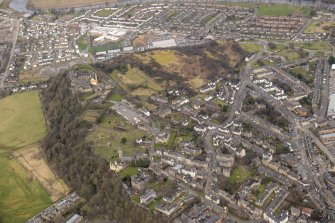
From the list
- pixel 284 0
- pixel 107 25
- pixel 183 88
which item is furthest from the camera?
pixel 284 0

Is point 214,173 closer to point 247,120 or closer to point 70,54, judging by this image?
point 247,120

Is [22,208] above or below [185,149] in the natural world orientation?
below

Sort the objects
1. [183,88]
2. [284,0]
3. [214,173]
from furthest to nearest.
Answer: [284,0], [183,88], [214,173]

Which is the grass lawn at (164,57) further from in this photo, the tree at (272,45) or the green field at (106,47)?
the tree at (272,45)

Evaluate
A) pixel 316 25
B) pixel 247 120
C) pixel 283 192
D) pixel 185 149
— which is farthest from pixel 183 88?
pixel 316 25

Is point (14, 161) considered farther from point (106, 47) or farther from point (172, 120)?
point (106, 47)

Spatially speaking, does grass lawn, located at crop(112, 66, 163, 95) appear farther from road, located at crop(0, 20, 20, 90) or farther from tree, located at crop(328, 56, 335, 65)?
tree, located at crop(328, 56, 335, 65)

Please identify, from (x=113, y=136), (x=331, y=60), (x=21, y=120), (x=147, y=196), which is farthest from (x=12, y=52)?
(x=331, y=60)
